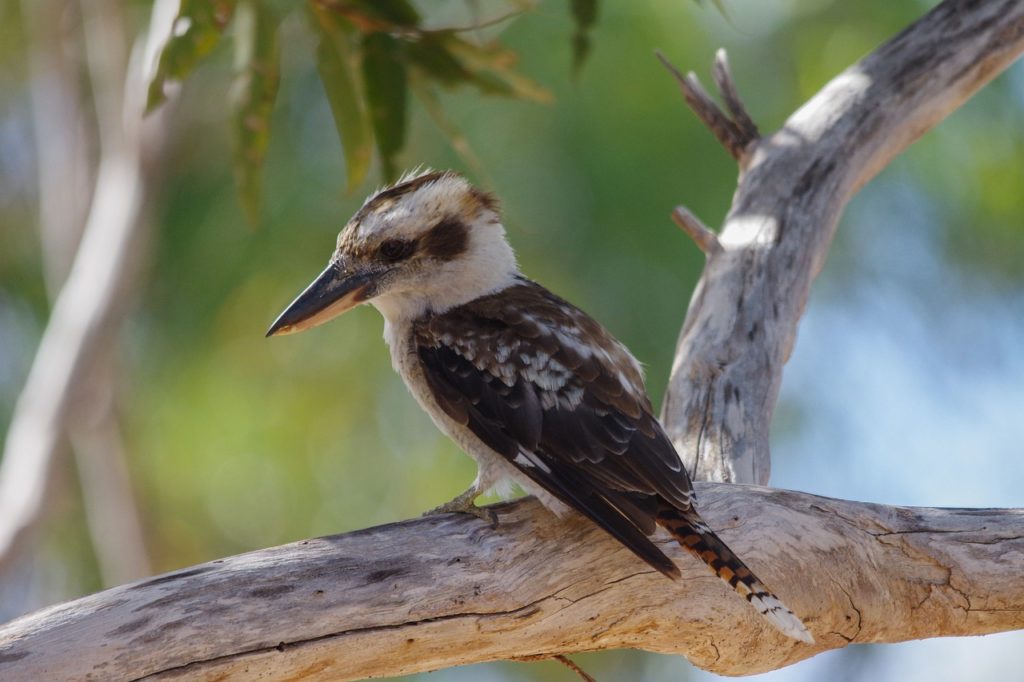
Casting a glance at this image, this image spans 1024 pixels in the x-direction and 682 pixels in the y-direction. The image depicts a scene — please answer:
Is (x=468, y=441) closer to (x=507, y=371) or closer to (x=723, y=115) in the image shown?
(x=507, y=371)

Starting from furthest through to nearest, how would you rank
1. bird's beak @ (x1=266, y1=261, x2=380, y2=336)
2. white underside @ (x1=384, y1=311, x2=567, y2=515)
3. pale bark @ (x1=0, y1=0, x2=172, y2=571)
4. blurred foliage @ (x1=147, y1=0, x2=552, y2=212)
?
pale bark @ (x1=0, y1=0, x2=172, y2=571)
blurred foliage @ (x1=147, y1=0, x2=552, y2=212)
bird's beak @ (x1=266, y1=261, x2=380, y2=336)
white underside @ (x1=384, y1=311, x2=567, y2=515)

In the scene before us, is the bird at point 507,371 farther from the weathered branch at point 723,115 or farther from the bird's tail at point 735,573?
the weathered branch at point 723,115

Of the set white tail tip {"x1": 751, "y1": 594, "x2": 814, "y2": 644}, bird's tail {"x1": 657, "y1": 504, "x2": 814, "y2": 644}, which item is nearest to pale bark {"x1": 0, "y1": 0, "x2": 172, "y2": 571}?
bird's tail {"x1": 657, "y1": 504, "x2": 814, "y2": 644}

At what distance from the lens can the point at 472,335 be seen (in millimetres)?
2324

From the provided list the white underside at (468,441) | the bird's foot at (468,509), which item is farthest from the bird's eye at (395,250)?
the bird's foot at (468,509)

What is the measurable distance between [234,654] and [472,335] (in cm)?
Answer: 80

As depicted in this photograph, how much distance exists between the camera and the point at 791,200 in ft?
9.40

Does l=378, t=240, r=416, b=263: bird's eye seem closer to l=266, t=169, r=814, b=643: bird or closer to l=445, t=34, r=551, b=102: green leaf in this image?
l=266, t=169, r=814, b=643: bird

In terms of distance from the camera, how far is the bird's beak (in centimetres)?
242

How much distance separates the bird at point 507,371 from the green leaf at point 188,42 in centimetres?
71

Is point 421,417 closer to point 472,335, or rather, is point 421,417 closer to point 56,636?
point 472,335

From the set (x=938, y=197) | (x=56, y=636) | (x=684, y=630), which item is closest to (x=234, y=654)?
(x=56, y=636)

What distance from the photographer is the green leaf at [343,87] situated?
10.5 ft

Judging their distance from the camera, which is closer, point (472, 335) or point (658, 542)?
point (658, 542)
